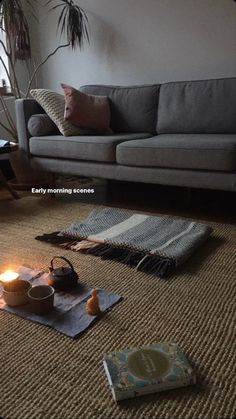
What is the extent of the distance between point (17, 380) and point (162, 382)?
35 cm

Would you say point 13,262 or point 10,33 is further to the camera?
point 10,33

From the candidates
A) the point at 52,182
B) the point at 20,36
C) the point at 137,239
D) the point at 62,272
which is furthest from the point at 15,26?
the point at 62,272

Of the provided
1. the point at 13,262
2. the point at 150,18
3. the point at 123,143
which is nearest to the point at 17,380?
the point at 13,262

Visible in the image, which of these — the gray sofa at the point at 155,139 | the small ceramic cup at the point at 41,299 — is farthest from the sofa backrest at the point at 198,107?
the small ceramic cup at the point at 41,299

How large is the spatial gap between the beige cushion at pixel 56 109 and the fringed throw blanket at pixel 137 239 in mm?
745

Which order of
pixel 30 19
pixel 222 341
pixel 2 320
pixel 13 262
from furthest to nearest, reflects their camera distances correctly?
pixel 30 19 < pixel 13 262 < pixel 2 320 < pixel 222 341

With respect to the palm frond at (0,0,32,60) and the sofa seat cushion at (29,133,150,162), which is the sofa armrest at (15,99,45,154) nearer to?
the sofa seat cushion at (29,133,150,162)

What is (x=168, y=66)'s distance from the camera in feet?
8.93

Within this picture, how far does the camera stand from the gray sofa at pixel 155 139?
1.80m

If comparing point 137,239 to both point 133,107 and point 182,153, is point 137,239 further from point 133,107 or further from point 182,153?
point 133,107

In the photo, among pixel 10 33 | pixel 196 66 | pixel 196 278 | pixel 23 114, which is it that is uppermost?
pixel 10 33

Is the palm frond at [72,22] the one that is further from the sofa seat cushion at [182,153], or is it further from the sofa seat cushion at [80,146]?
the sofa seat cushion at [182,153]

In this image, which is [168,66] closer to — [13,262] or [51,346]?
[13,262]

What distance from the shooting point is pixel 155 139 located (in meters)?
2.04
